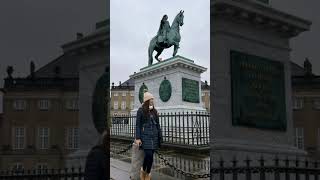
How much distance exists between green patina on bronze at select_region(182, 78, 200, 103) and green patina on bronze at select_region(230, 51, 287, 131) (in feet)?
2.76

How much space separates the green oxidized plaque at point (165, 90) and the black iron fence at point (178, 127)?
20 centimetres

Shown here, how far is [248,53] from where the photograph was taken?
7.76 m

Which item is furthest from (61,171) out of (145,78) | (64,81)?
(145,78)

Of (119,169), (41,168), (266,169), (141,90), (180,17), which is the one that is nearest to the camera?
(119,169)

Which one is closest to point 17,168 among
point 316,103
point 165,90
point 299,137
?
point 165,90

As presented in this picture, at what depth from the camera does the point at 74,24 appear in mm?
6805

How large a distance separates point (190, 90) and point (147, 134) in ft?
2.88

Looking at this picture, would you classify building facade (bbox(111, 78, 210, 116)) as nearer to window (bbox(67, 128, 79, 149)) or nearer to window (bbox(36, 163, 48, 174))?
window (bbox(67, 128, 79, 149))

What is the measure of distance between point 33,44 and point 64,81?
25.6 inches

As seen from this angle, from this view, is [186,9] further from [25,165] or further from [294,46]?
[25,165]

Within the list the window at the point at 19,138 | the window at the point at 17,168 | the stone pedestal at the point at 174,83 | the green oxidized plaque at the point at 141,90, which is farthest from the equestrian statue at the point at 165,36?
the window at the point at 17,168

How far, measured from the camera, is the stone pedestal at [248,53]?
7512 millimetres

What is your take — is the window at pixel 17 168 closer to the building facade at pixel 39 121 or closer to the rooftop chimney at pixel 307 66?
the building facade at pixel 39 121

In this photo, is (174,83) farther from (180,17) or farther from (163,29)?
(180,17)
